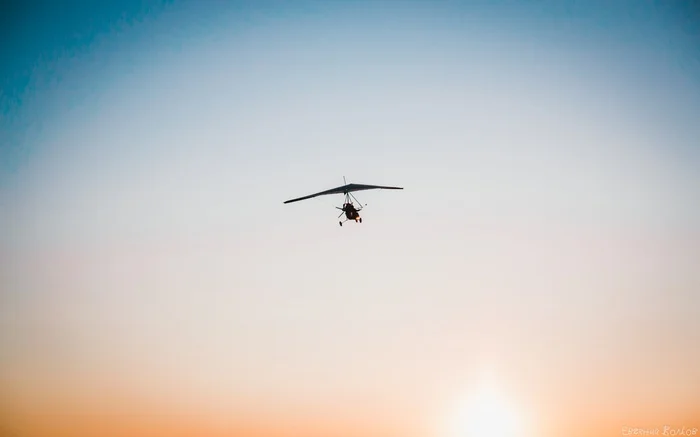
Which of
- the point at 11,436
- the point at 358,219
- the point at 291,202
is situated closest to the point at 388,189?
the point at 358,219

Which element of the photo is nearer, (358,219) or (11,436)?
(358,219)

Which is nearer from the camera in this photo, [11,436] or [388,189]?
[388,189]

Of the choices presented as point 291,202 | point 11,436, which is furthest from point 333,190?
point 11,436

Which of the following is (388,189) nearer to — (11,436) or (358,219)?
(358,219)

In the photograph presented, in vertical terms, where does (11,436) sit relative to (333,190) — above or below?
below

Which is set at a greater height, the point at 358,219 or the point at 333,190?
the point at 333,190

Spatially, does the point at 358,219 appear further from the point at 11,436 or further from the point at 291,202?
the point at 11,436

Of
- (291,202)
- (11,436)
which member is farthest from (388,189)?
(11,436)

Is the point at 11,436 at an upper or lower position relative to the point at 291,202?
lower

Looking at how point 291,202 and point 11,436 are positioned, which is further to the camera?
point 11,436
